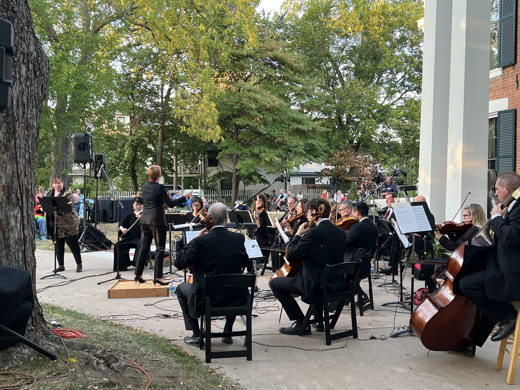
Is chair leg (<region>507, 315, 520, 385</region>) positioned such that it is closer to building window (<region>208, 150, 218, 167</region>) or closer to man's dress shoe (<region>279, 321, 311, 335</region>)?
man's dress shoe (<region>279, 321, 311, 335</region>)

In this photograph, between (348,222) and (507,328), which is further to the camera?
(348,222)

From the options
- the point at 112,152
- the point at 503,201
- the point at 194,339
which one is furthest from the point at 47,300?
the point at 112,152

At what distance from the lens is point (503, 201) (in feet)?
14.6

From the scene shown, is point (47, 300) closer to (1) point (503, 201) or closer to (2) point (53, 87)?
(1) point (503, 201)

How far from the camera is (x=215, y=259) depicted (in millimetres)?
5074

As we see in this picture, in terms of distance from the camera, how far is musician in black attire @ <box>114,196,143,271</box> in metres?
10.3

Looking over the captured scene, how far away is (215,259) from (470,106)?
7263 millimetres

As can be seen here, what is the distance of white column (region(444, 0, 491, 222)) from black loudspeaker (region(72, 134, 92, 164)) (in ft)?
30.1

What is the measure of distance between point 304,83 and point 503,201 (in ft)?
90.9

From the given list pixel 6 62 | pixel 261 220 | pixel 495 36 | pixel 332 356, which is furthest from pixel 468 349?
pixel 495 36

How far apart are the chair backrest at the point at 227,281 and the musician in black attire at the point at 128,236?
585 centimetres

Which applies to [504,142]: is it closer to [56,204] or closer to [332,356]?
[332,356]

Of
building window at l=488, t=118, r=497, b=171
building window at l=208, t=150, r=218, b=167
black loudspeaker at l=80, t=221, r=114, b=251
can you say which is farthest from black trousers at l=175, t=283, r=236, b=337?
building window at l=208, t=150, r=218, b=167

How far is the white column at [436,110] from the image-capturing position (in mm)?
11055
